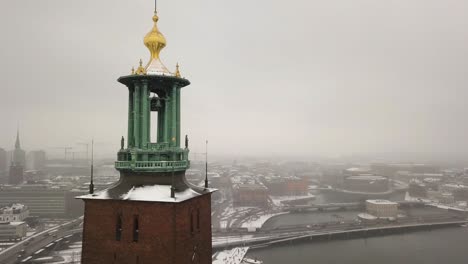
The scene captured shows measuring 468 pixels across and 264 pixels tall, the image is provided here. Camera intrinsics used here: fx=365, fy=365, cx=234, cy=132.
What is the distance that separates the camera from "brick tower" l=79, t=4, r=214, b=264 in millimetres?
12328

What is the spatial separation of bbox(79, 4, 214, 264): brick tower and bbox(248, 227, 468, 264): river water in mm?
66448

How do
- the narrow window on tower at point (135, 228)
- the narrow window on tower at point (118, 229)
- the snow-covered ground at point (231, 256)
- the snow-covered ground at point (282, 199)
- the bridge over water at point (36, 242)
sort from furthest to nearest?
1. the snow-covered ground at point (282, 199)
2. the bridge over water at point (36, 242)
3. the snow-covered ground at point (231, 256)
4. the narrow window on tower at point (118, 229)
5. the narrow window on tower at point (135, 228)

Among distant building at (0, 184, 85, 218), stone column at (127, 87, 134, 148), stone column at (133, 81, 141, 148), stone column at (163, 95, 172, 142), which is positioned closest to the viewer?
stone column at (133, 81, 141, 148)

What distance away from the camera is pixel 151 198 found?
1254 cm

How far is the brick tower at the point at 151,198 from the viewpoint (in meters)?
12.3

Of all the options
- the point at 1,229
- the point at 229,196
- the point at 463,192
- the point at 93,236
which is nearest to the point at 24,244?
the point at 1,229

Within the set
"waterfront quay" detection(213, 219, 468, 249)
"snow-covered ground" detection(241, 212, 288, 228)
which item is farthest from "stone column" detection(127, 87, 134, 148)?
"snow-covered ground" detection(241, 212, 288, 228)

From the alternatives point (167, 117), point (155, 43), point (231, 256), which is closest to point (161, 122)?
point (167, 117)

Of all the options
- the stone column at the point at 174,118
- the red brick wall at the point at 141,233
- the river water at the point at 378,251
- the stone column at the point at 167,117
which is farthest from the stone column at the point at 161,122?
the river water at the point at 378,251

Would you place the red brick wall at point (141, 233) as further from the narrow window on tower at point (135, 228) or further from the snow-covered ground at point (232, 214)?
the snow-covered ground at point (232, 214)

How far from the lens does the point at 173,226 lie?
12234 millimetres

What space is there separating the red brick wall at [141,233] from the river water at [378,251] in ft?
219

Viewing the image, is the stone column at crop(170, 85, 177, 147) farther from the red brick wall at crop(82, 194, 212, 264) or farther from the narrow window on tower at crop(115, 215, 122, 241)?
the narrow window on tower at crop(115, 215, 122, 241)

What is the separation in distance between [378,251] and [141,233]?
8672 cm
